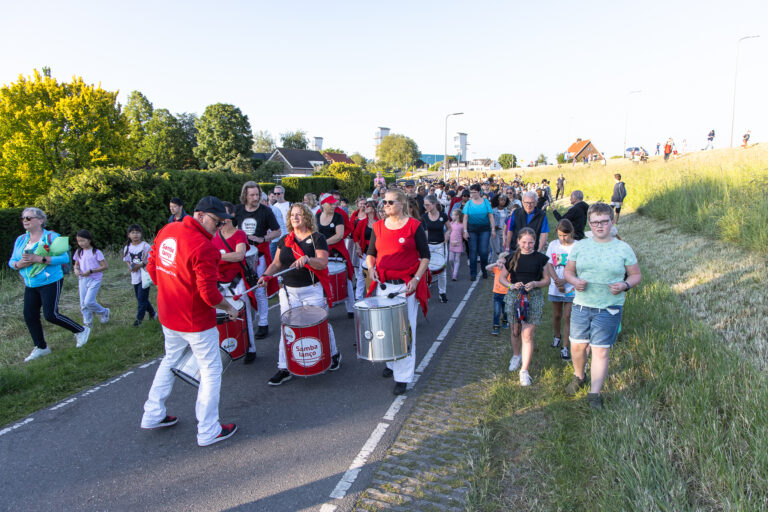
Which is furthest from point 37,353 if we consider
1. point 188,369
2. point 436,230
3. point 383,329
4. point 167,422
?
point 436,230

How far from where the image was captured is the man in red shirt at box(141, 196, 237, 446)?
3775mm

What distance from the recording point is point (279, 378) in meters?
5.31

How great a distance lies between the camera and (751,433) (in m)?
3.33

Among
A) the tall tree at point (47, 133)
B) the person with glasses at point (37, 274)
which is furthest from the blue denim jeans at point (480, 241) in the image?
the tall tree at point (47, 133)

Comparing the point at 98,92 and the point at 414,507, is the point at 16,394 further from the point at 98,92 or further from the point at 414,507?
the point at 98,92

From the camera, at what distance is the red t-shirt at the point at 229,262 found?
5594mm

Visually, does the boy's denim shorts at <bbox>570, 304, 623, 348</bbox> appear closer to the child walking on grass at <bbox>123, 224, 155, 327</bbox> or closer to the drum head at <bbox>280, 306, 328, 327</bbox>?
the drum head at <bbox>280, 306, 328, 327</bbox>

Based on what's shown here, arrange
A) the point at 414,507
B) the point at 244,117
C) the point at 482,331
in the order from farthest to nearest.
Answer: the point at 244,117 → the point at 482,331 → the point at 414,507

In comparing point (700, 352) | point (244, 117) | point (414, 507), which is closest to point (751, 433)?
point (700, 352)

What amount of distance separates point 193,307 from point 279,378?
1.83 metres

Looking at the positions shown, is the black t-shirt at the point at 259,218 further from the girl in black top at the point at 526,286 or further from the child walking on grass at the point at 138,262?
the girl in black top at the point at 526,286

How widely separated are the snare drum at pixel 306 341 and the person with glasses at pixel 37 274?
3.60m

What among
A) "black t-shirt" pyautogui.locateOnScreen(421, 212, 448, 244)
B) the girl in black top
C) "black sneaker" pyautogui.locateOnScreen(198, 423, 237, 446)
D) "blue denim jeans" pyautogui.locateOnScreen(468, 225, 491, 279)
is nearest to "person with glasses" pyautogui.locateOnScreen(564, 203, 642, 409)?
the girl in black top

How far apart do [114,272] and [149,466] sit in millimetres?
9992
